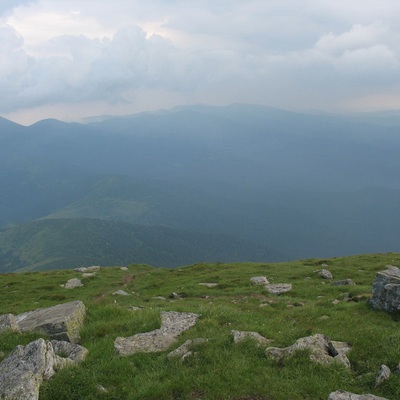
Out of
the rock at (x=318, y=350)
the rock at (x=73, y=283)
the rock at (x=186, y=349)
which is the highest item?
the rock at (x=318, y=350)

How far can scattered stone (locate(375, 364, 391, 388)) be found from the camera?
39.0ft

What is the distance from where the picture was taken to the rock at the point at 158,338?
15500 mm

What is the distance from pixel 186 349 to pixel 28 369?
5.85 metres

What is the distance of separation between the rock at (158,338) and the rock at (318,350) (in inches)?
188

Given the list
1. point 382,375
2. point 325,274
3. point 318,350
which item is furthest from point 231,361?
point 325,274

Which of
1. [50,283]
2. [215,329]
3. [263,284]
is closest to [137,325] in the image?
[215,329]

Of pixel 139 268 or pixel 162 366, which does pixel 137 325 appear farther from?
pixel 139 268

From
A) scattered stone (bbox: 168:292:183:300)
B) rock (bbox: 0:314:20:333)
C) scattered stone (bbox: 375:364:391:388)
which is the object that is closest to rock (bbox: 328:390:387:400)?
scattered stone (bbox: 375:364:391:388)

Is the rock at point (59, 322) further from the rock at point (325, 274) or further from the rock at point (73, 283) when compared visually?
the rock at point (73, 283)

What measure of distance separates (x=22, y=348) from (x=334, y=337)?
42.3 ft

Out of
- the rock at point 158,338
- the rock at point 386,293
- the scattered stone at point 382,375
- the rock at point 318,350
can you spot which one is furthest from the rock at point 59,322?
the rock at point 386,293

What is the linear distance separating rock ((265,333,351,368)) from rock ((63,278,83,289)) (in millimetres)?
42729

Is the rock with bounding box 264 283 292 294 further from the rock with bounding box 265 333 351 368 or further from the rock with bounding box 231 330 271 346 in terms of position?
the rock with bounding box 265 333 351 368

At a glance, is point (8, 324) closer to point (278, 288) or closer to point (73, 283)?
point (278, 288)
